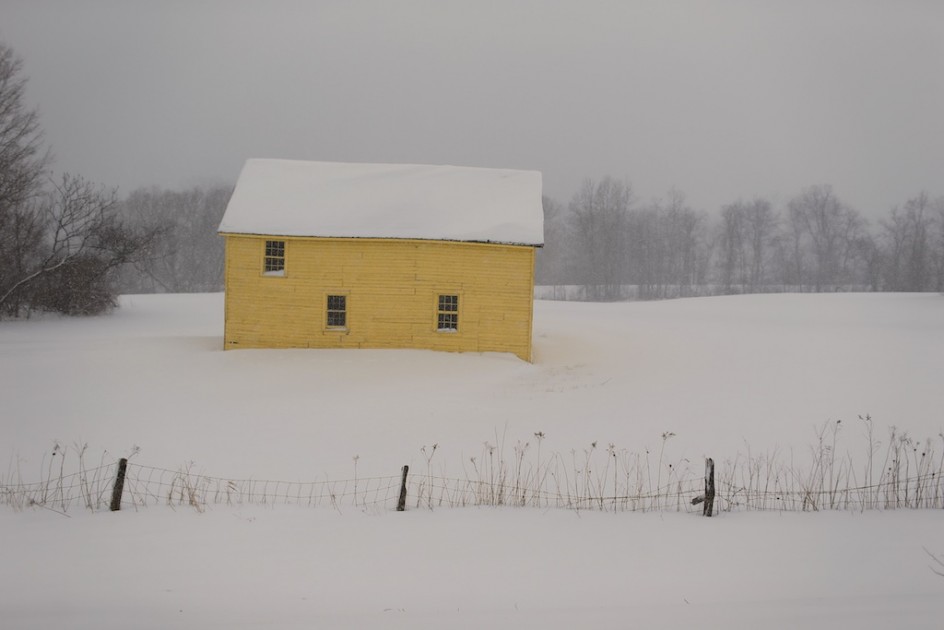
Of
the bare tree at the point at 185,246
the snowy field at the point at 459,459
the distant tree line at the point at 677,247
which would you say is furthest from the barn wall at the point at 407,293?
the bare tree at the point at 185,246

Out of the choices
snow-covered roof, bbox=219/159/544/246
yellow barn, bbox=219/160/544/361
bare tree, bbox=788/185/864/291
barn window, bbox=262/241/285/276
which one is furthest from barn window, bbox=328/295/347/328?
bare tree, bbox=788/185/864/291

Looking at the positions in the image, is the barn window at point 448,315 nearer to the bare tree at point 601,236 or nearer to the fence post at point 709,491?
the fence post at point 709,491

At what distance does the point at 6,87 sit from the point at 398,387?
2210cm

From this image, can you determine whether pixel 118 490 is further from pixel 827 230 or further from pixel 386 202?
pixel 827 230

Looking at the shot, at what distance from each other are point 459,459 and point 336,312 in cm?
1017

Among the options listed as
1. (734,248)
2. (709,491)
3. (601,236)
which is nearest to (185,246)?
(601,236)

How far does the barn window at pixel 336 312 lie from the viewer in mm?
22031

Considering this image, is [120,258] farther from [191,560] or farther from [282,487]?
[191,560]

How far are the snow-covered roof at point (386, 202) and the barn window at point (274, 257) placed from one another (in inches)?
19.6

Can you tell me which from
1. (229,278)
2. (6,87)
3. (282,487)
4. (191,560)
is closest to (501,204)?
(229,278)

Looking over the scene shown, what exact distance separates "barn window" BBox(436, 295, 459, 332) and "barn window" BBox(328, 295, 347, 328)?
2.96m

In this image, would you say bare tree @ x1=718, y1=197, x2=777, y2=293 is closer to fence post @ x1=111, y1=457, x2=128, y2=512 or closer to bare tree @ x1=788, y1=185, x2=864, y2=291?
bare tree @ x1=788, y1=185, x2=864, y2=291

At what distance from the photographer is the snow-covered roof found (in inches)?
864

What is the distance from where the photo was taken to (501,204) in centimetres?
2383
